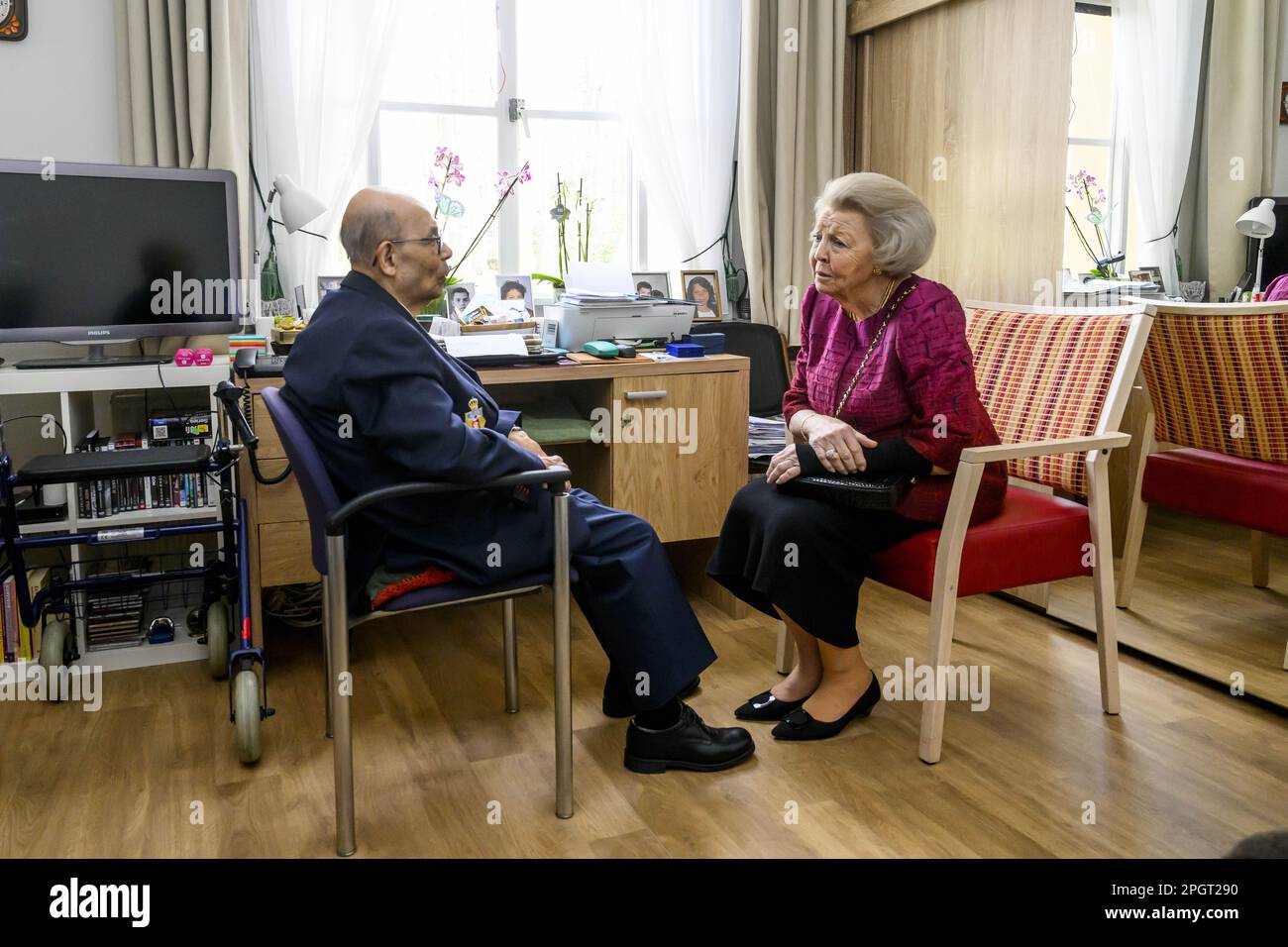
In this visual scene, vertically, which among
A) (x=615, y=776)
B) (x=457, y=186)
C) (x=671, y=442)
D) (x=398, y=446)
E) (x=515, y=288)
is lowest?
(x=615, y=776)

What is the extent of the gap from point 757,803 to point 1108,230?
2045 millimetres

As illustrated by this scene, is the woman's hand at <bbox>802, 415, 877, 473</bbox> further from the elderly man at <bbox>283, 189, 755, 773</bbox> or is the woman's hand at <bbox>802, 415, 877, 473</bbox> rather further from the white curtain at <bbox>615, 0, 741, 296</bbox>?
the white curtain at <bbox>615, 0, 741, 296</bbox>

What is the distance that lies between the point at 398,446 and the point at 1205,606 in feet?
7.72

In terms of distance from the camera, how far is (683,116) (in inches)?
151

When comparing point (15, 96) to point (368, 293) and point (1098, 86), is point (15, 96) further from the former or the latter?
point (1098, 86)

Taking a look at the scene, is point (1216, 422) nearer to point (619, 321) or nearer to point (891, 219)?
point (891, 219)

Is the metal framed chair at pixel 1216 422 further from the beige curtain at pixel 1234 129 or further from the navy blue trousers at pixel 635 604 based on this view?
the navy blue trousers at pixel 635 604

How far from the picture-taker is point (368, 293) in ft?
6.55

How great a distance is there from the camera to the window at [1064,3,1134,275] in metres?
3.12

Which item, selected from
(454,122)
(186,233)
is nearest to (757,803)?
(186,233)

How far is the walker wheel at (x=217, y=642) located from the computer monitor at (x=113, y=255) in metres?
0.67

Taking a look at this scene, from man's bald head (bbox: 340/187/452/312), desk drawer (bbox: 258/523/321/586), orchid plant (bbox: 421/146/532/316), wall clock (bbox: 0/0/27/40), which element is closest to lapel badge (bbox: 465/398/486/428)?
man's bald head (bbox: 340/187/452/312)

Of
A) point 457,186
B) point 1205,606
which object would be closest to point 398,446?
point 457,186

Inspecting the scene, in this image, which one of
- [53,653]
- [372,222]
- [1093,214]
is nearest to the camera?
[372,222]
